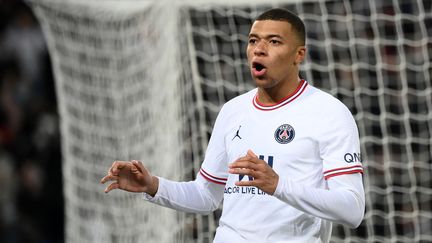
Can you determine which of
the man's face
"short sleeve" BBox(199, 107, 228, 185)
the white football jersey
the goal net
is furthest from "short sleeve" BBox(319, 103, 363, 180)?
the goal net

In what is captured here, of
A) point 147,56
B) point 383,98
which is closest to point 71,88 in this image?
point 147,56

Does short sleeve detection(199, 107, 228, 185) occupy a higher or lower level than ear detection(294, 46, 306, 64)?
lower

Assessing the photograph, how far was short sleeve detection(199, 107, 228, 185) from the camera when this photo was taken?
336 centimetres

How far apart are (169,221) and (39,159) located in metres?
3.60

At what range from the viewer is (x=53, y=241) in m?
8.31

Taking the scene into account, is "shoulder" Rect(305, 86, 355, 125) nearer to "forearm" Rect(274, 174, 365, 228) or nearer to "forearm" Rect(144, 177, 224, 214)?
"forearm" Rect(274, 174, 365, 228)

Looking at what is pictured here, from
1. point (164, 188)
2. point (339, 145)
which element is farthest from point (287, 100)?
point (164, 188)

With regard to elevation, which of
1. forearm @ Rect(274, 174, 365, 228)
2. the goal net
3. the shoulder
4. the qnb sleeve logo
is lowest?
forearm @ Rect(274, 174, 365, 228)

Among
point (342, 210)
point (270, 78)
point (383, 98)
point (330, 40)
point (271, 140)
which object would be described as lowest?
point (342, 210)

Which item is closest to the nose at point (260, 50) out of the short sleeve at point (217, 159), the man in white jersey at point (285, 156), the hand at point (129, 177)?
the man in white jersey at point (285, 156)

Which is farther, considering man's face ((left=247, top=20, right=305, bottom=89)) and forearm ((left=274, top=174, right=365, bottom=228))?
man's face ((left=247, top=20, right=305, bottom=89))

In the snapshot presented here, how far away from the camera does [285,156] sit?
3.04 m

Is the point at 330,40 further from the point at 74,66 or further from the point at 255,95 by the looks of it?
the point at 255,95

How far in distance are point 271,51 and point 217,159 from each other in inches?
20.5
